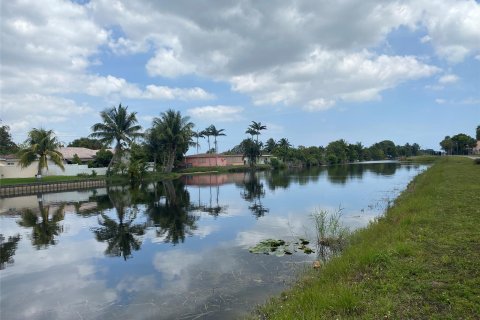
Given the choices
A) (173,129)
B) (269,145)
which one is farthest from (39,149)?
(269,145)

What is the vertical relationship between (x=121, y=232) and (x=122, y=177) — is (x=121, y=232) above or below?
below

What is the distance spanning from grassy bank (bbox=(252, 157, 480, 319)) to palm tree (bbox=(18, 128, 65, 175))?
39.0 meters

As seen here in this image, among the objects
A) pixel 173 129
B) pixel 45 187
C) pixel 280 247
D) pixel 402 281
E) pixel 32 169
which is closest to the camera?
pixel 402 281

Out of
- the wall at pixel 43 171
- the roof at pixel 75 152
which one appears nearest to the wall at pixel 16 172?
the wall at pixel 43 171

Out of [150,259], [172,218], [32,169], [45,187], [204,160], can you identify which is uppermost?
[204,160]

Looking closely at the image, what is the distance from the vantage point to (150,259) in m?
11.6

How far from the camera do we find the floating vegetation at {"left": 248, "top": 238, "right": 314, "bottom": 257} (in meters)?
11.4

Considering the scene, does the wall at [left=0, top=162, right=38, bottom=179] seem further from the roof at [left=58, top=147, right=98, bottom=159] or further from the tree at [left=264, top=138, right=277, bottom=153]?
the tree at [left=264, top=138, right=277, bottom=153]

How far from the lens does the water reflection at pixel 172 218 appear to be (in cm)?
1538

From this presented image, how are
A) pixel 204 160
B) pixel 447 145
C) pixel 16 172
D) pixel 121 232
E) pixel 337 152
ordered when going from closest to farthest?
1. pixel 121 232
2. pixel 16 172
3. pixel 204 160
4. pixel 447 145
5. pixel 337 152

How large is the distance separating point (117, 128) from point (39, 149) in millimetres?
9942

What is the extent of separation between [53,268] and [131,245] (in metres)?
3.05

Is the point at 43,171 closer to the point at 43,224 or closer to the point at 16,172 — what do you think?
the point at 16,172

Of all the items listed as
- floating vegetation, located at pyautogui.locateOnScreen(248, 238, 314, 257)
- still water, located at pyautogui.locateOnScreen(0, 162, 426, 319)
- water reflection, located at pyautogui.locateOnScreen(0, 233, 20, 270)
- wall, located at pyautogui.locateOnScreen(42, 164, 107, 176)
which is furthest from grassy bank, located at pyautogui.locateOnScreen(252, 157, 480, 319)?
wall, located at pyautogui.locateOnScreen(42, 164, 107, 176)
